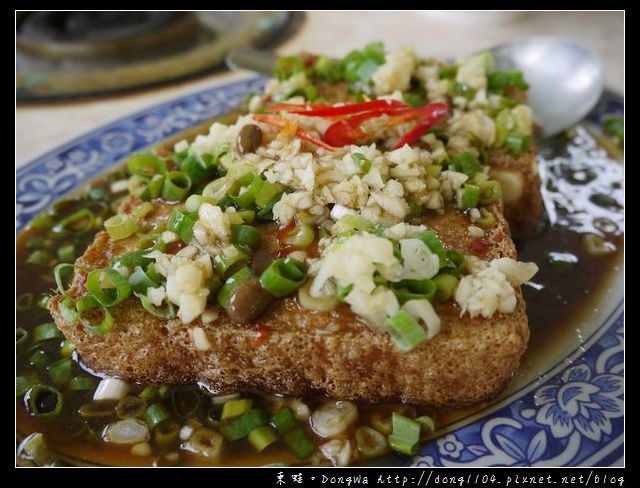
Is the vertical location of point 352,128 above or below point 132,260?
above

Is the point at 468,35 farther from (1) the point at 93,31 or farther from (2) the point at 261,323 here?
(2) the point at 261,323

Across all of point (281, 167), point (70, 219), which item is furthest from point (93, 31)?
point (281, 167)

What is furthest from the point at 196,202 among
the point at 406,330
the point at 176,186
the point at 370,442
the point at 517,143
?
the point at 517,143

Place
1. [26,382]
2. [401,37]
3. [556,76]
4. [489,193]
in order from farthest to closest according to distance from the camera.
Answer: [401,37]
[556,76]
[489,193]
[26,382]

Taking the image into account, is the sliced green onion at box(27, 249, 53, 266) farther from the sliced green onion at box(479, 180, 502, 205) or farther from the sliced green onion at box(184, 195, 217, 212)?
the sliced green onion at box(479, 180, 502, 205)

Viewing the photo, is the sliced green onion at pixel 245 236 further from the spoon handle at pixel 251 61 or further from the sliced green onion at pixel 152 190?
the spoon handle at pixel 251 61

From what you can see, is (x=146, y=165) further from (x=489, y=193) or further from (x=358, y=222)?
(x=489, y=193)
